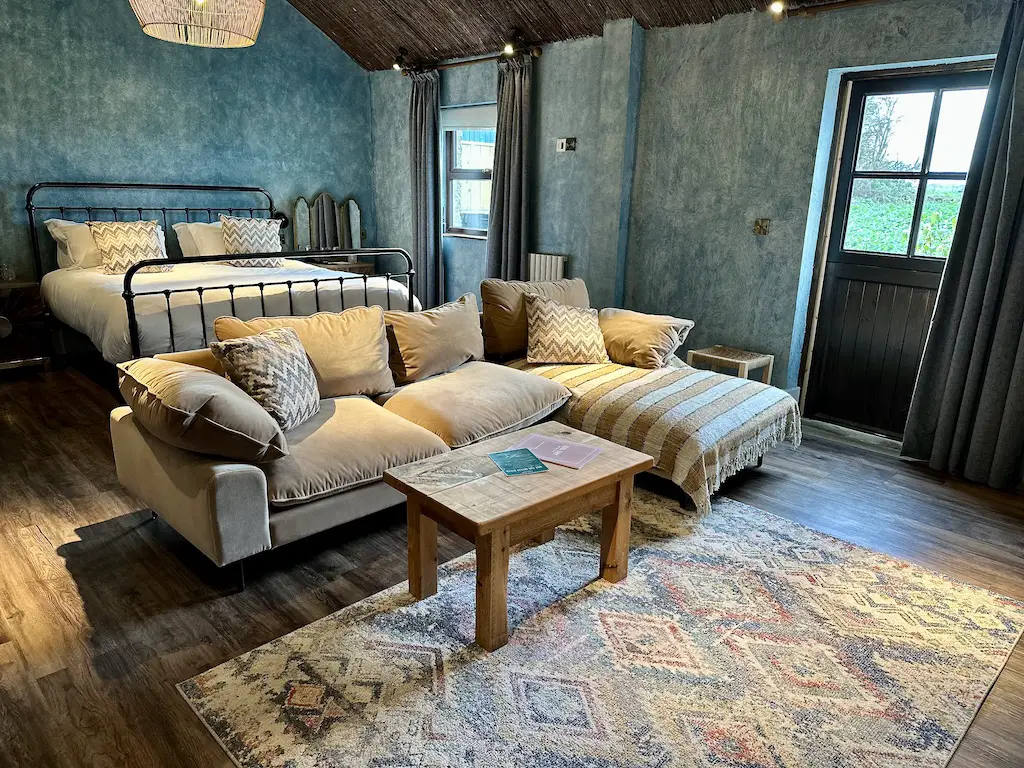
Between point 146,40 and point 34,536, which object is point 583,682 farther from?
point 146,40

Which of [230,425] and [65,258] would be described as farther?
[65,258]

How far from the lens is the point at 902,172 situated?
3891mm

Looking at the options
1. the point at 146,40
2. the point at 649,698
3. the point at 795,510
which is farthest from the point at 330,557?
the point at 146,40

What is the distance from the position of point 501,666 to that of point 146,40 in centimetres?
562

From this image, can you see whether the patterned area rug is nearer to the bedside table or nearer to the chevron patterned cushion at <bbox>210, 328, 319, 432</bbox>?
the chevron patterned cushion at <bbox>210, 328, 319, 432</bbox>

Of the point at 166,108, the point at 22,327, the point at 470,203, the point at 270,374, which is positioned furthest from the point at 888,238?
the point at 22,327

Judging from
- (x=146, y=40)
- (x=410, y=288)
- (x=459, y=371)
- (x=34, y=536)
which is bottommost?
(x=34, y=536)

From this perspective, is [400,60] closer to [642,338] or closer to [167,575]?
[642,338]

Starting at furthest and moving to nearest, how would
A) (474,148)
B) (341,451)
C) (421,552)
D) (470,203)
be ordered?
(470,203), (474,148), (341,451), (421,552)

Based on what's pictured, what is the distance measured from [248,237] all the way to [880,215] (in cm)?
441

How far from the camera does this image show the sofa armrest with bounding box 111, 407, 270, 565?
7.28 feet

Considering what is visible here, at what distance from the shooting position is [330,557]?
2650mm

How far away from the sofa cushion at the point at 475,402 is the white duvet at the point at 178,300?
1.11m

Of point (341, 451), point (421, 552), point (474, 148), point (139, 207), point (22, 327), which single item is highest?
point (474, 148)
